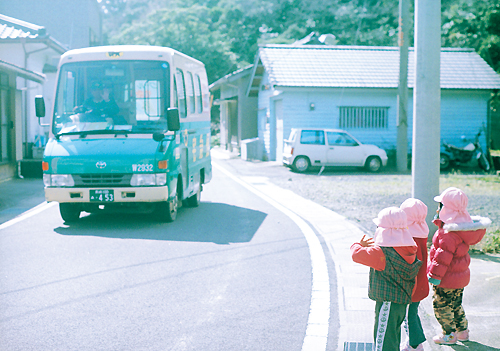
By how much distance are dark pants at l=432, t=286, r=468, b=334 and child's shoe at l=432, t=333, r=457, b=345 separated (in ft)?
0.10

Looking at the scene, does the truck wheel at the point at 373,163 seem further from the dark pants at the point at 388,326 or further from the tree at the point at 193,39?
the tree at the point at 193,39

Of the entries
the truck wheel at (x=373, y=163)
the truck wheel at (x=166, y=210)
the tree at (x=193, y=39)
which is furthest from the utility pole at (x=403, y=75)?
the tree at (x=193, y=39)

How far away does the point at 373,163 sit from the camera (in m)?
21.6

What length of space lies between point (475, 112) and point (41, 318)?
23.8 meters

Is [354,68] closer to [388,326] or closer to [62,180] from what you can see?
[62,180]

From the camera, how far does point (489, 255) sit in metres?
7.26

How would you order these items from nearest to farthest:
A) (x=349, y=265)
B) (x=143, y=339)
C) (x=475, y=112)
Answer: (x=143, y=339) < (x=349, y=265) < (x=475, y=112)

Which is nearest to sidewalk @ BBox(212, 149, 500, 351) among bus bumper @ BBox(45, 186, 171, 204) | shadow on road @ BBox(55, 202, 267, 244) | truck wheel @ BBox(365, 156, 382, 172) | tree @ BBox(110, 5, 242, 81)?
shadow on road @ BBox(55, 202, 267, 244)

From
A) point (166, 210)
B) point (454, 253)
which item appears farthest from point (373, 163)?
point (454, 253)

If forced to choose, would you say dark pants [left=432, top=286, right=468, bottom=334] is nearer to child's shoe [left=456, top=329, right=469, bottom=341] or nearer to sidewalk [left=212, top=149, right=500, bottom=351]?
child's shoe [left=456, top=329, right=469, bottom=341]

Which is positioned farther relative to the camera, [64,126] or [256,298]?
[64,126]

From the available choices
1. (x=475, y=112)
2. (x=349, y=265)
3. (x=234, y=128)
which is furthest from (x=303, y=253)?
(x=234, y=128)

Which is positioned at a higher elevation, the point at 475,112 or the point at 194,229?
the point at 475,112

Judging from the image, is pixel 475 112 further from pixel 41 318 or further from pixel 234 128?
pixel 41 318
